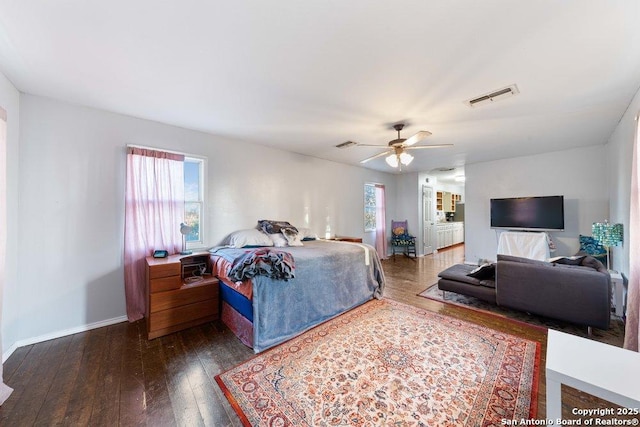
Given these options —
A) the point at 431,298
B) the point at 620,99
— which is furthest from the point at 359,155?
the point at 620,99

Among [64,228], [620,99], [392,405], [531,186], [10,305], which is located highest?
[620,99]

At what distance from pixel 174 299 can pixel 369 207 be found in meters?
5.15

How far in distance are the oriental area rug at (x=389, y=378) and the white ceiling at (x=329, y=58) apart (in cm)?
251

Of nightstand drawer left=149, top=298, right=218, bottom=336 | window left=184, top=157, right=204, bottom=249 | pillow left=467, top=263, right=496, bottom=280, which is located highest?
window left=184, top=157, right=204, bottom=249

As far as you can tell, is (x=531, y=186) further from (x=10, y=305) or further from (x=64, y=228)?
(x=10, y=305)

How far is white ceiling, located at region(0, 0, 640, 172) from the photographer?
1481 mm

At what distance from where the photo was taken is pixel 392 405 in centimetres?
163

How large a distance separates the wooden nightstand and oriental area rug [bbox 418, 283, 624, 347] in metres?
3.08

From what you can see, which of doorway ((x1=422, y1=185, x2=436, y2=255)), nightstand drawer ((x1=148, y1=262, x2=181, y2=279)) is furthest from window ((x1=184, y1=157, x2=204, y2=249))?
doorway ((x1=422, y1=185, x2=436, y2=255))

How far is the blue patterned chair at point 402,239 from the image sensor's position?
22.9 feet

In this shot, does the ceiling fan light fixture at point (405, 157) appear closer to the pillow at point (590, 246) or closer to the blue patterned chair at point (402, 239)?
the pillow at point (590, 246)

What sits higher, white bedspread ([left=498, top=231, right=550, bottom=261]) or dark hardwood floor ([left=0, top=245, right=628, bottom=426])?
white bedspread ([left=498, top=231, right=550, bottom=261])

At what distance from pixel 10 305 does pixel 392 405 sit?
11.5ft

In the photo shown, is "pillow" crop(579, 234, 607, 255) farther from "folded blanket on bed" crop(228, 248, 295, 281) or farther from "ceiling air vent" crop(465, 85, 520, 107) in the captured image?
"folded blanket on bed" crop(228, 248, 295, 281)
